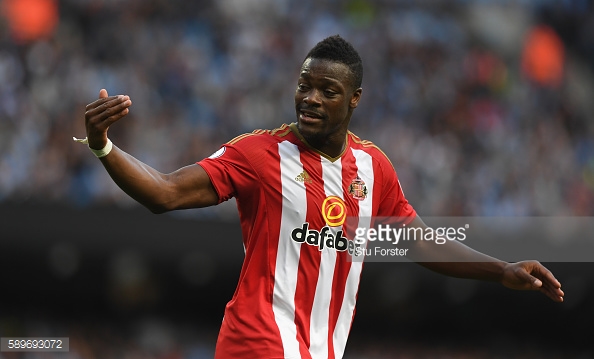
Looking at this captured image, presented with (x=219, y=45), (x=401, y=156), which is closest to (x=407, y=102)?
(x=401, y=156)

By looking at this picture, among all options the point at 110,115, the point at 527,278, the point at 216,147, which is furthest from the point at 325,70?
the point at 216,147

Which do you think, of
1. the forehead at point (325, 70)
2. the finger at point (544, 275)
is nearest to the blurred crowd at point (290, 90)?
the forehead at point (325, 70)

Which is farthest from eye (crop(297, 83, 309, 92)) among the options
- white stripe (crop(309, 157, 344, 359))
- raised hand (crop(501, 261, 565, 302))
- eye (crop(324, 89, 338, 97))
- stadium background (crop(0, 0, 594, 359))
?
stadium background (crop(0, 0, 594, 359))

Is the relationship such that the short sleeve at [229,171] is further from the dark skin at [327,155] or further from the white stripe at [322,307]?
the white stripe at [322,307]

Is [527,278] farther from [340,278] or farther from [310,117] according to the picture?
[310,117]

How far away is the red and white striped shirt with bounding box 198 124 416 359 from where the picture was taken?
477 centimetres

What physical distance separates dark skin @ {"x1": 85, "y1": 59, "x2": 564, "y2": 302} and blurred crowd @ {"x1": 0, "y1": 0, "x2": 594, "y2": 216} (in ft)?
17.9

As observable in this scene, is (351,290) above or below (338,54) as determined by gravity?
below

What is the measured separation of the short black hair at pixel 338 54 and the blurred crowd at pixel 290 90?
18.2ft

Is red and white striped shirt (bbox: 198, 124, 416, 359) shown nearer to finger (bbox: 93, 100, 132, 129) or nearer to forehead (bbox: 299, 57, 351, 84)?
forehead (bbox: 299, 57, 351, 84)

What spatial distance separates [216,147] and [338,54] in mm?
6693

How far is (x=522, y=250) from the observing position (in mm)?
11336

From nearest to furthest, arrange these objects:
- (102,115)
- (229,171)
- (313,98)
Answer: (102,115), (229,171), (313,98)

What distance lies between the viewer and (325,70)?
4.93 m
